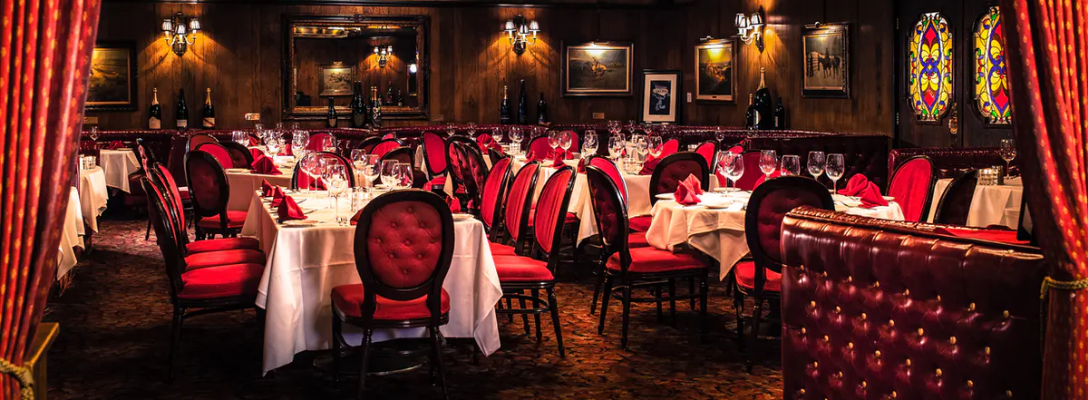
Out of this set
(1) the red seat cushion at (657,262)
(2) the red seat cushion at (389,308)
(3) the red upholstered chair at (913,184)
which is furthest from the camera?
(3) the red upholstered chair at (913,184)

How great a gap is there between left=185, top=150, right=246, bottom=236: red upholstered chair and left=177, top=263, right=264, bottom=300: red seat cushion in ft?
6.60

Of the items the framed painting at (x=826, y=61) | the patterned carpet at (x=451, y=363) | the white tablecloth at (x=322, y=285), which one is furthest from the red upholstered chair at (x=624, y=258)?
the framed painting at (x=826, y=61)

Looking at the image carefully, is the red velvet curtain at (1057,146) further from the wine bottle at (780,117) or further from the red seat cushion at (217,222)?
the wine bottle at (780,117)

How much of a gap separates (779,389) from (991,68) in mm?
5124

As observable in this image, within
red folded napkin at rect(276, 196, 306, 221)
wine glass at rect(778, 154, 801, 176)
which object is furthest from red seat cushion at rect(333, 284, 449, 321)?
wine glass at rect(778, 154, 801, 176)

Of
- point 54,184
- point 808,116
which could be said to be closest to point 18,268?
point 54,184

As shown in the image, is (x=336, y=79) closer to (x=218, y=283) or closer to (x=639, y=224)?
(x=639, y=224)

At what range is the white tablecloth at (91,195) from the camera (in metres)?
6.99

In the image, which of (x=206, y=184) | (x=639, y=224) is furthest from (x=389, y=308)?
(x=206, y=184)

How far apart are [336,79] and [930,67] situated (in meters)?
7.34

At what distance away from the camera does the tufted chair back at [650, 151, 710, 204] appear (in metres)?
6.18

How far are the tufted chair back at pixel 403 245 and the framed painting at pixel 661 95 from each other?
961 centimetres

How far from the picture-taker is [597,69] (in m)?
13.8

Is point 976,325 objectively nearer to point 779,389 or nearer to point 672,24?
point 779,389
